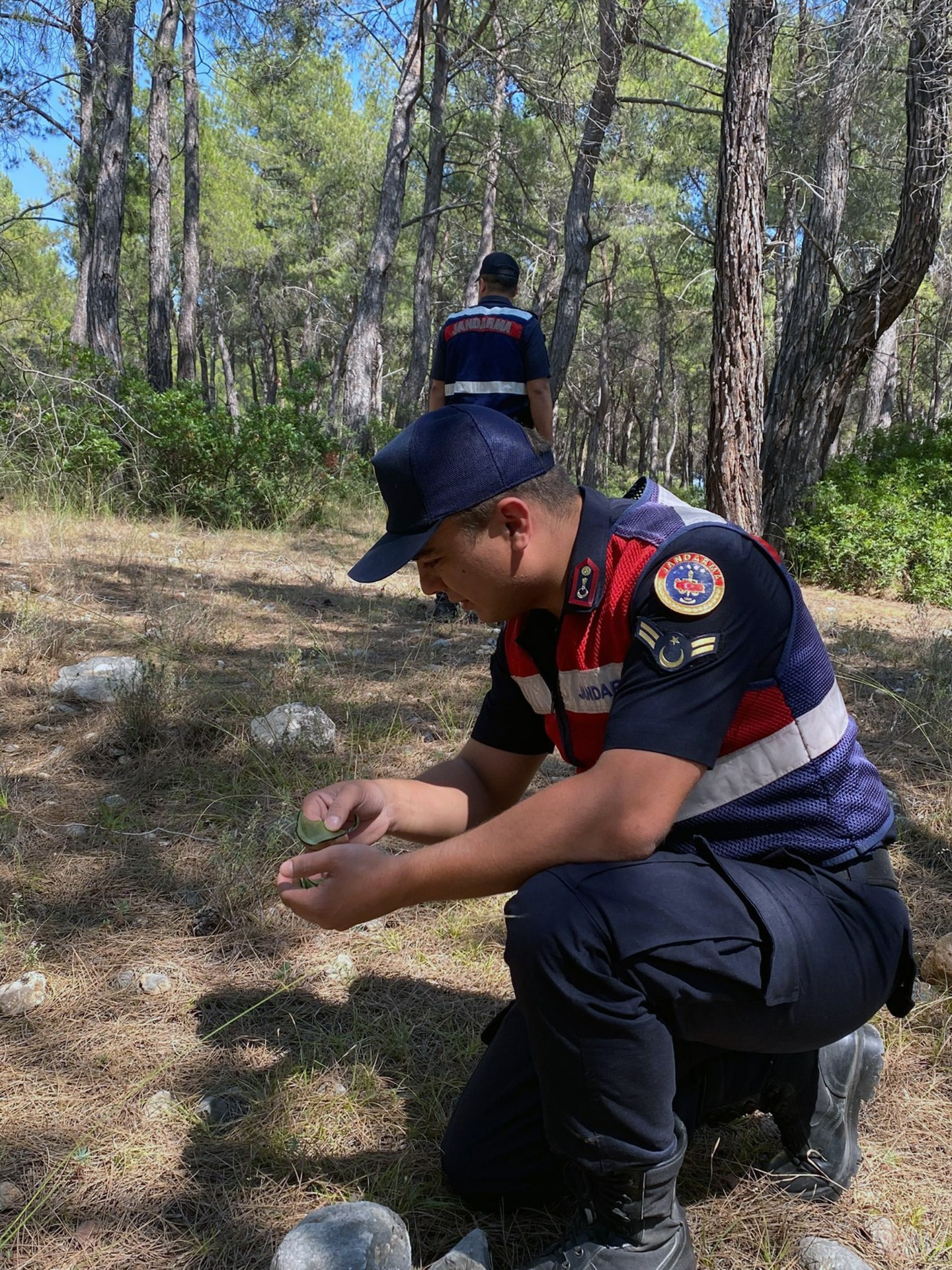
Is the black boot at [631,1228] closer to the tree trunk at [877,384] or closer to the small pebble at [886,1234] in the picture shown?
the small pebble at [886,1234]

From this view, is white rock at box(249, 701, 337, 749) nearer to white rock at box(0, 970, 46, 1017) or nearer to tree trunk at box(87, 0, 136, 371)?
white rock at box(0, 970, 46, 1017)

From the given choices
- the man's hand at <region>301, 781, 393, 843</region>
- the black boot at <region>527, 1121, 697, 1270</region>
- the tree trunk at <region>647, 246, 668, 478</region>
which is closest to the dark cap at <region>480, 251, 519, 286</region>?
the man's hand at <region>301, 781, 393, 843</region>

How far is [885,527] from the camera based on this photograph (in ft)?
23.6

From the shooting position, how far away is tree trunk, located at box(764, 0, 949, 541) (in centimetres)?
609

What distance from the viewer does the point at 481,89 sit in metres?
15.5

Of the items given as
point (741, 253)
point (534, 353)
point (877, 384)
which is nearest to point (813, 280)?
point (741, 253)

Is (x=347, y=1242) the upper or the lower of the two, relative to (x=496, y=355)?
lower

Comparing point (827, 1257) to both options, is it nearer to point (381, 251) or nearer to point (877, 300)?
point (877, 300)

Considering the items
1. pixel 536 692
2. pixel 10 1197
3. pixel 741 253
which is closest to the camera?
pixel 10 1197

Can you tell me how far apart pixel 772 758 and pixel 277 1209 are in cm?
112

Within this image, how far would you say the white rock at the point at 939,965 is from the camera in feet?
7.11

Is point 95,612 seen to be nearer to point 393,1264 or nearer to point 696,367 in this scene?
point 393,1264

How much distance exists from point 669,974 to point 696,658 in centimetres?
45

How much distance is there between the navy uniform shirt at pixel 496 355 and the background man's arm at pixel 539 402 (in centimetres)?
2
